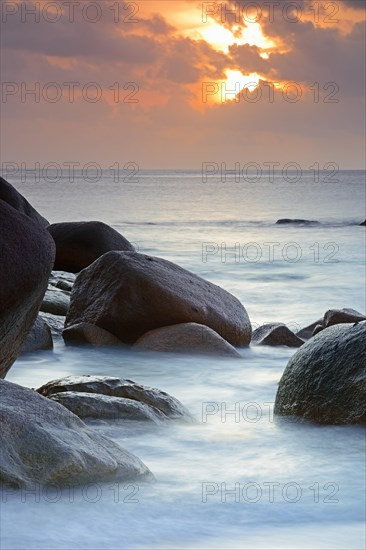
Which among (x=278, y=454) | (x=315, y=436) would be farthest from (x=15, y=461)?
A: (x=315, y=436)

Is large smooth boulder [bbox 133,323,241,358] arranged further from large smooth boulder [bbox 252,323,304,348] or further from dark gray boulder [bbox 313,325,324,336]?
dark gray boulder [bbox 313,325,324,336]

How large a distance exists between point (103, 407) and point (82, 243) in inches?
300

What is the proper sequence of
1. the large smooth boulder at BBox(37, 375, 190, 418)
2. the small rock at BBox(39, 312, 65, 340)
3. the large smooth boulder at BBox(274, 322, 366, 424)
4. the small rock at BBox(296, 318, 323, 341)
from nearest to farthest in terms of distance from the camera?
the large smooth boulder at BBox(274, 322, 366, 424), the large smooth boulder at BBox(37, 375, 190, 418), the small rock at BBox(39, 312, 65, 340), the small rock at BBox(296, 318, 323, 341)

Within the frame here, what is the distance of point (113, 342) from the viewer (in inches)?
303

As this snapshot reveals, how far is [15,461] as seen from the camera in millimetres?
3568

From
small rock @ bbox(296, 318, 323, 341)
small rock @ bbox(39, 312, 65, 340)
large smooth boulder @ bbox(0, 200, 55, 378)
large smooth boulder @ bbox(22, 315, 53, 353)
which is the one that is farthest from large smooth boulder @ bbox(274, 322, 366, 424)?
small rock @ bbox(296, 318, 323, 341)

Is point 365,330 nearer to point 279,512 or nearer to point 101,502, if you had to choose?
point 279,512

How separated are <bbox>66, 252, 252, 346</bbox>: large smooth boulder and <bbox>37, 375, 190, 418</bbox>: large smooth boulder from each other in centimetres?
238

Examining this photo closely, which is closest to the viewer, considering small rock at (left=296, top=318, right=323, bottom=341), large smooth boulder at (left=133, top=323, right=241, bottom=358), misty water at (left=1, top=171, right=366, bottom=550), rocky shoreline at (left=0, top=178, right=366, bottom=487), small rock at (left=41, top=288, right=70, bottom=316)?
misty water at (left=1, top=171, right=366, bottom=550)

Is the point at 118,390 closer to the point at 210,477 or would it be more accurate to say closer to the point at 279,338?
the point at 210,477

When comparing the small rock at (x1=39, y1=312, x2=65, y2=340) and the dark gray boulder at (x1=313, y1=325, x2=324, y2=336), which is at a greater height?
the small rock at (x1=39, y1=312, x2=65, y2=340)

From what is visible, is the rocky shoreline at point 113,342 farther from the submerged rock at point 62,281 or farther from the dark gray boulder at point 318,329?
the submerged rock at point 62,281

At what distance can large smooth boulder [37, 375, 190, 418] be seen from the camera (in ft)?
16.7

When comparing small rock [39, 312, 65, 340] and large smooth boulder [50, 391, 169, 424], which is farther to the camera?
small rock [39, 312, 65, 340]
